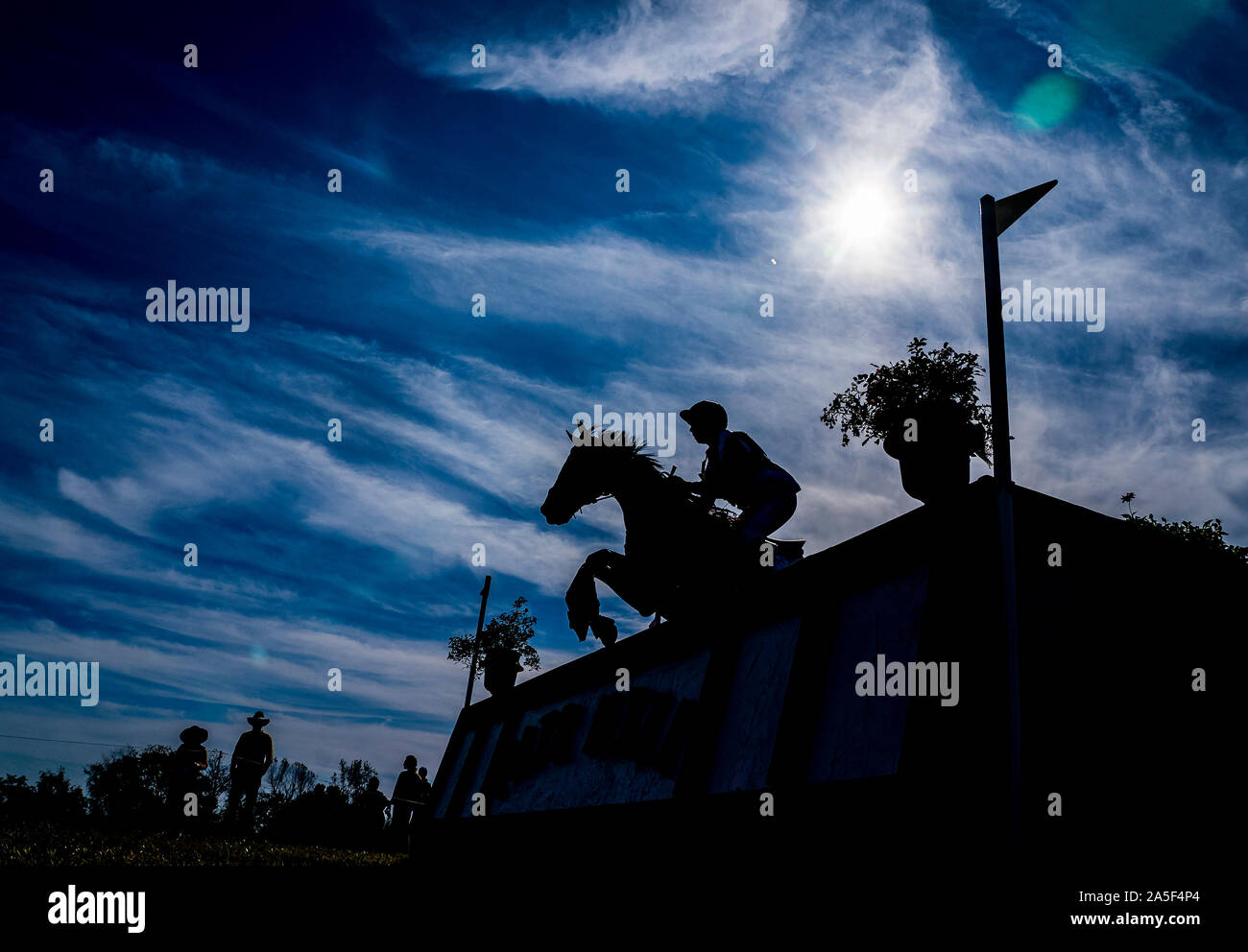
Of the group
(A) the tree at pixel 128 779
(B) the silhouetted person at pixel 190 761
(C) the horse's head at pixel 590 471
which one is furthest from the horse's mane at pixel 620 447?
(A) the tree at pixel 128 779

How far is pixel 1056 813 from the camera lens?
11.7ft

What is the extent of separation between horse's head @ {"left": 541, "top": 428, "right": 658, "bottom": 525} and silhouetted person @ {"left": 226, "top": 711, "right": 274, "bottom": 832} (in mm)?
9978

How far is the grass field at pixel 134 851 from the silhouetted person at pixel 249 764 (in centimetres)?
213

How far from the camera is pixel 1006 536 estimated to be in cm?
346

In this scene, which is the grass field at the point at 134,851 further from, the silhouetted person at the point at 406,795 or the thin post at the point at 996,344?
the thin post at the point at 996,344

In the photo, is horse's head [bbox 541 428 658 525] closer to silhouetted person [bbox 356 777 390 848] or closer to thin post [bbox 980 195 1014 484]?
thin post [bbox 980 195 1014 484]

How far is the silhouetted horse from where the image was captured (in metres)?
6.76

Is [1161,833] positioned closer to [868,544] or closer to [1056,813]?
[1056,813]

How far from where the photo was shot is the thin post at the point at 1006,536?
3203 mm

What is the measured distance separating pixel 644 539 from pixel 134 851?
699 cm

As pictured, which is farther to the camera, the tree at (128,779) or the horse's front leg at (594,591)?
the tree at (128,779)
